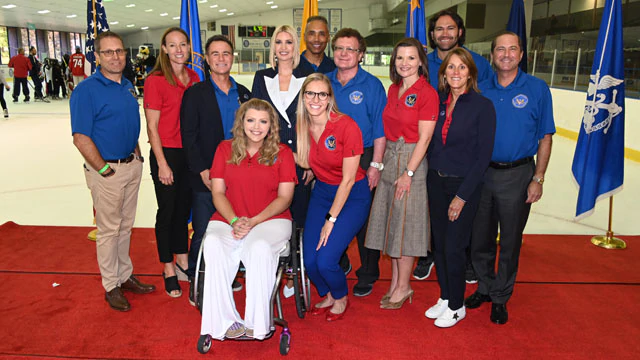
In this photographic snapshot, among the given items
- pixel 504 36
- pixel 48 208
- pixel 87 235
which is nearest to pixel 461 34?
pixel 504 36

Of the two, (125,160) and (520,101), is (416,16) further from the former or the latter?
(125,160)

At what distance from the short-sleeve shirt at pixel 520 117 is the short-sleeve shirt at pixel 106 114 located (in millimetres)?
2014

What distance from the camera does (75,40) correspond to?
33375 millimetres

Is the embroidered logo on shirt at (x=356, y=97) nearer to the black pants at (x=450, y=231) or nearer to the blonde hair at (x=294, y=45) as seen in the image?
the blonde hair at (x=294, y=45)

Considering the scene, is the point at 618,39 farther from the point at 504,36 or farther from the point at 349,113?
the point at 349,113

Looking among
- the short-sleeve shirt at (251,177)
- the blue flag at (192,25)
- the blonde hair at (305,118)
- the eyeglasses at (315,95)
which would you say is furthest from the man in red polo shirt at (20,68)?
the eyeglasses at (315,95)

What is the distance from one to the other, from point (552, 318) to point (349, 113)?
5.45 feet

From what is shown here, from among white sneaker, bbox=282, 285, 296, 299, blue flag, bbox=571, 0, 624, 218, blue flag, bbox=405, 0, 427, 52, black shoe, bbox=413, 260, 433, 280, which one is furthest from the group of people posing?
blue flag, bbox=405, 0, 427, 52

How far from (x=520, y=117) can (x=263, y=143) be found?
4.46 feet

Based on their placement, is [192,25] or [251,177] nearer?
[251,177]

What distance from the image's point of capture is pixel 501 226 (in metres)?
2.69

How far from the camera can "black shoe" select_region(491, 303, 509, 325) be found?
2709 millimetres

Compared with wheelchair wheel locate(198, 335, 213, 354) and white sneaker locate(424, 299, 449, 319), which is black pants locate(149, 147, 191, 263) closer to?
wheelchair wheel locate(198, 335, 213, 354)

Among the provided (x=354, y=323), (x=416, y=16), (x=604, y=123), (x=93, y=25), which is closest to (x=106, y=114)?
(x=354, y=323)
